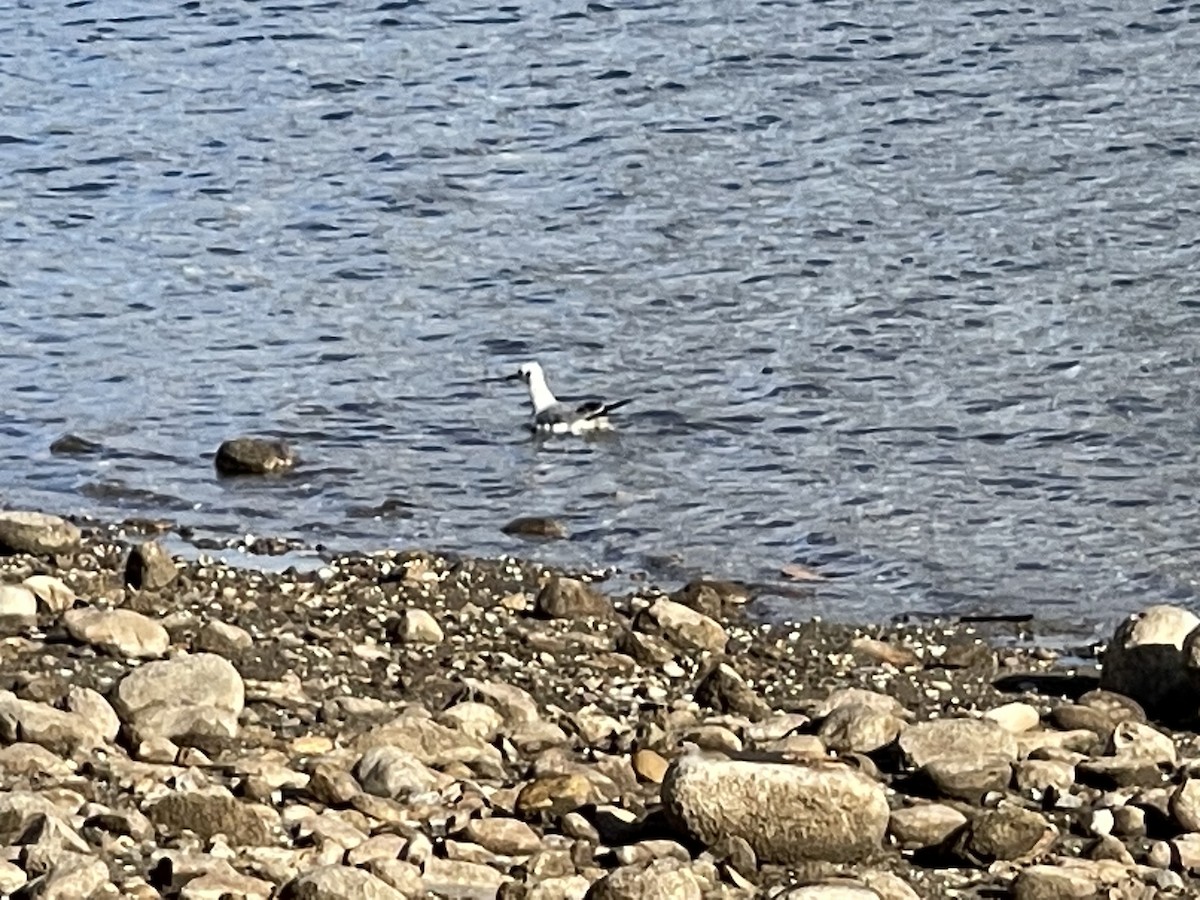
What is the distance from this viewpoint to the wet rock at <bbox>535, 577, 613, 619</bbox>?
36.9ft

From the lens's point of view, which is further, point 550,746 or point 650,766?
point 550,746

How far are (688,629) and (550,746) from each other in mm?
1983

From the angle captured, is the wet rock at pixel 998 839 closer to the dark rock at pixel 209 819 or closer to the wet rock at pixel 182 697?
the dark rock at pixel 209 819

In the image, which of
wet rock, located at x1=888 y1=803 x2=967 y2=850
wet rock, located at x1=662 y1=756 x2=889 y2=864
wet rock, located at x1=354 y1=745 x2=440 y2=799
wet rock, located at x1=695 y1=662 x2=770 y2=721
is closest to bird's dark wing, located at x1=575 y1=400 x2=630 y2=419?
wet rock, located at x1=695 y1=662 x2=770 y2=721

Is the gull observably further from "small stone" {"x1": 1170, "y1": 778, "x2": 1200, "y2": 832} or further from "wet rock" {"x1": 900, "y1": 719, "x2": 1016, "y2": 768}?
"small stone" {"x1": 1170, "y1": 778, "x2": 1200, "y2": 832}

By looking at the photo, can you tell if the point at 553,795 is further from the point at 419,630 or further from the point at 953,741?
the point at 419,630

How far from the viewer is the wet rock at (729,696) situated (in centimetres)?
970

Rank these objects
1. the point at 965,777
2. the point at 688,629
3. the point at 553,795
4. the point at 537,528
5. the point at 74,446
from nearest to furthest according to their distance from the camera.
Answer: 1. the point at 553,795
2. the point at 965,777
3. the point at 688,629
4. the point at 537,528
5. the point at 74,446

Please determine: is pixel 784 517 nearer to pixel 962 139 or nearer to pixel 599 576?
pixel 599 576

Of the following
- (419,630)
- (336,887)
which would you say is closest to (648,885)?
(336,887)

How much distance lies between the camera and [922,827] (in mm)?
7992

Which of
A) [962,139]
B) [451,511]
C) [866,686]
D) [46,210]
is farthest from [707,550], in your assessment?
[46,210]

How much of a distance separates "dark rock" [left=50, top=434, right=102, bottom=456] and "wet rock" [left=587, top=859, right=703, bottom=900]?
333 inches

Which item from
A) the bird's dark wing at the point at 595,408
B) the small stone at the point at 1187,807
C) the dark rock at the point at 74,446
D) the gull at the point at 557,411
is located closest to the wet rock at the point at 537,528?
the gull at the point at 557,411
